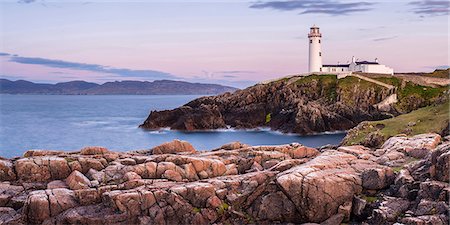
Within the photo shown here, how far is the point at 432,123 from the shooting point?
160 ft

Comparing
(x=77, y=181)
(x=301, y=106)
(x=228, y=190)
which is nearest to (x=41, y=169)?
(x=77, y=181)

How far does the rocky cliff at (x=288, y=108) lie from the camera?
9069cm

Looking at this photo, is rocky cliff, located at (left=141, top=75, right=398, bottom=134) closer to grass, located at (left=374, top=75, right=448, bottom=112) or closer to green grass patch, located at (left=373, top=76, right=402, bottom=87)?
grass, located at (left=374, top=75, right=448, bottom=112)

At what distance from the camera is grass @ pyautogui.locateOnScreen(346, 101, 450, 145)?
47.2m

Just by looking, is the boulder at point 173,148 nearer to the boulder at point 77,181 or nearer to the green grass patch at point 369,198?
the boulder at point 77,181

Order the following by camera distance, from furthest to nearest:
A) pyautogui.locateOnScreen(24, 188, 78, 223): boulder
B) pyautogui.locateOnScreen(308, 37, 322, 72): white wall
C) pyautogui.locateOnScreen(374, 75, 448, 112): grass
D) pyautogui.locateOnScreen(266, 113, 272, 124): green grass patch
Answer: pyautogui.locateOnScreen(308, 37, 322, 72): white wall
pyautogui.locateOnScreen(374, 75, 448, 112): grass
pyautogui.locateOnScreen(266, 113, 272, 124): green grass patch
pyautogui.locateOnScreen(24, 188, 78, 223): boulder

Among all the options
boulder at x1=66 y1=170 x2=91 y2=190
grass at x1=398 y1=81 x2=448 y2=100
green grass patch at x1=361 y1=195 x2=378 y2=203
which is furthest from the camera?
grass at x1=398 y1=81 x2=448 y2=100

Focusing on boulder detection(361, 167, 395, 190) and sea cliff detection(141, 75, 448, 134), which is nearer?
boulder detection(361, 167, 395, 190)

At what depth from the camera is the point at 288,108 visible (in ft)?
321

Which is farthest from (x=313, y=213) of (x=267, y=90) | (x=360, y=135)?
(x=267, y=90)

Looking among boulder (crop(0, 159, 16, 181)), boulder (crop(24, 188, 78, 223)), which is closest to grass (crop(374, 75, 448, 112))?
boulder (crop(24, 188, 78, 223))

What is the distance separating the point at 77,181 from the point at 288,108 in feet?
230

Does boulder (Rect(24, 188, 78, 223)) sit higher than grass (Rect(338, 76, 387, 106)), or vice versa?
grass (Rect(338, 76, 387, 106))

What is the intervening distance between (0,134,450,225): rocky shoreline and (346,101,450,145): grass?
12.5m
